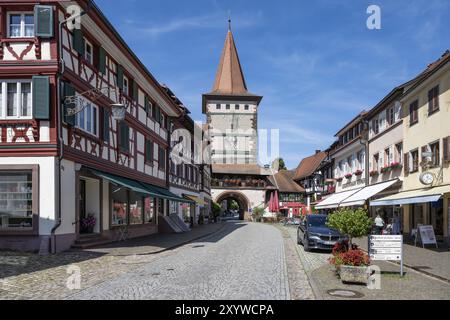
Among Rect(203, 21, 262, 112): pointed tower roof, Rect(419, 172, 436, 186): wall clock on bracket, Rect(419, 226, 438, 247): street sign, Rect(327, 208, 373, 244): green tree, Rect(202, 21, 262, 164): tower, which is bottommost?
Rect(419, 226, 438, 247): street sign

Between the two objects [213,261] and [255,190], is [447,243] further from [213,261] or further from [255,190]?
[255,190]

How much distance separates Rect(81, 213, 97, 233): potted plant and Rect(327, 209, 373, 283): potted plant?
10480 millimetres

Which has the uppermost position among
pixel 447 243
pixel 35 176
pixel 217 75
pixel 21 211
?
pixel 217 75

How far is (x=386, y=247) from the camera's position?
12203 millimetres

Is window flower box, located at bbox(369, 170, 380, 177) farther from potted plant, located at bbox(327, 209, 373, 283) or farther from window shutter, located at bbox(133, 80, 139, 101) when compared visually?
potted plant, located at bbox(327, 209, 373, 283)

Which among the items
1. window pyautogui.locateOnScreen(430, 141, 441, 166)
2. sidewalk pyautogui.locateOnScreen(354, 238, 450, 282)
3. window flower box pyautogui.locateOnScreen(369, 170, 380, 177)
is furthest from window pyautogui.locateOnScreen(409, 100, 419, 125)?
sidewalk pyautogui.locateOnScreen(354, 238, 450, 282)

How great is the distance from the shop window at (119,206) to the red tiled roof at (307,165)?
2047 inches

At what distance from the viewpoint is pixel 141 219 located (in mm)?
28297

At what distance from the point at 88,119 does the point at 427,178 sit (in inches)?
592

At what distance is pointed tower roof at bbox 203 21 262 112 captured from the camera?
84125 millimetres

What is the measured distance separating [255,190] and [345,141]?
31.3m

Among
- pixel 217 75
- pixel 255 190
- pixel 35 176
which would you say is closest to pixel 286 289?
pixel 35 176

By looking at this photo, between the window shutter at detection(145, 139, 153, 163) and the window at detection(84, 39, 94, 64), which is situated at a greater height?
the window at detection(84, 39, 94, 64)

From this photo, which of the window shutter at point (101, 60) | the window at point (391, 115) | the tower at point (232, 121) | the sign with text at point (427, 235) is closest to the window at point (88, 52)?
the window shutter at point (101, 60)
